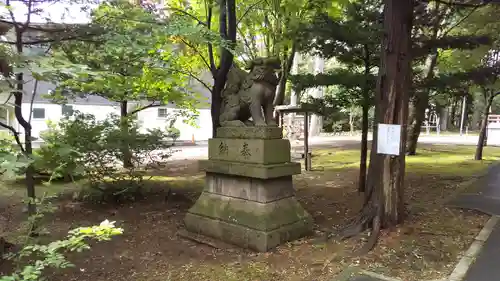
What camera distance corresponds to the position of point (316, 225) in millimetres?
6598

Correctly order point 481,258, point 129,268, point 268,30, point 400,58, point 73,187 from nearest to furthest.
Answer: point 481,258 → point 129,268 → point 400,58 → point 73,187 → point 268,30

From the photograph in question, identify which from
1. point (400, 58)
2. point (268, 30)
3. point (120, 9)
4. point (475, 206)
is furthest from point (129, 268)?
point (268, 30)

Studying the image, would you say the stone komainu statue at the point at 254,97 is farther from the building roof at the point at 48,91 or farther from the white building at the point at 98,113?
the white building at the point at 98,113

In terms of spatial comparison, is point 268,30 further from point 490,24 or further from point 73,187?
point 73,187

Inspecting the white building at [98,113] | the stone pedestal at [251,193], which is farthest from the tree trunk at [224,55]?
the white building at [98,113]

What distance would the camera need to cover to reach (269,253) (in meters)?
5.26

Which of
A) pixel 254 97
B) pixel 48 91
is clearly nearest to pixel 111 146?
pixel 254 97

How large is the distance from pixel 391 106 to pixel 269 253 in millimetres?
2903

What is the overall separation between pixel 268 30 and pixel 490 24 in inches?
267

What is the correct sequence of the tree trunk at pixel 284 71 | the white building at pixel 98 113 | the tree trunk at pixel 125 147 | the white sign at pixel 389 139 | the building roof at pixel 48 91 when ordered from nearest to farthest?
the white sign at pixel 389 139 < the tree trunk at pixel 125 147 < the building roof at pixel 48 91 < the tree trunk at pixel 284 71 < the white building at pixel 98 113

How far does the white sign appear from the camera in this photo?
5454 mm

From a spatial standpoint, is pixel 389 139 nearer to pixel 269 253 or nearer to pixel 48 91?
pixel 269 253

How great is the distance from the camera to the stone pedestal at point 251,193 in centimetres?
548

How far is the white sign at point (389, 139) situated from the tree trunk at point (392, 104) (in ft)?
0.39
